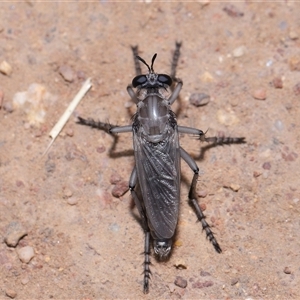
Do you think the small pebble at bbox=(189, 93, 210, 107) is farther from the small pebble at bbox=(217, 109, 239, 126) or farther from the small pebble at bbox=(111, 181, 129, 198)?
the small pebble at bbox=(111, 181, 129, 198)

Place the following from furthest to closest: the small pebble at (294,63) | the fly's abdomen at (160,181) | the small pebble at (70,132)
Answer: the small pebble at (294,63), the small pebble at (70,132), the fly's abdomen at (160,181)

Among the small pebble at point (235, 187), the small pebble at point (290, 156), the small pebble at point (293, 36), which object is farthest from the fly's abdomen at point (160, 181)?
the small pebble at point (293, 36)

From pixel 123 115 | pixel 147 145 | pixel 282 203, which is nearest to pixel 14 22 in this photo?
pixel 123 115

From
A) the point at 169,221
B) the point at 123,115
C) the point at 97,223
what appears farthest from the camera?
the point at 123,115

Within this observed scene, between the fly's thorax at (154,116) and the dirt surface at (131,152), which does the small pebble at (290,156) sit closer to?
the dirt surface at (131,152)

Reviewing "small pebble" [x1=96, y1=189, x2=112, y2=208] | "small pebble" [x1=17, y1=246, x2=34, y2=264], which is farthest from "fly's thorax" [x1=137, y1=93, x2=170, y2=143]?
"small pebble" [x1=17, y1=246, x2=34, y2=264]

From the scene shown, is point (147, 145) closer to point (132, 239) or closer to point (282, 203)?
point (132, 239)
